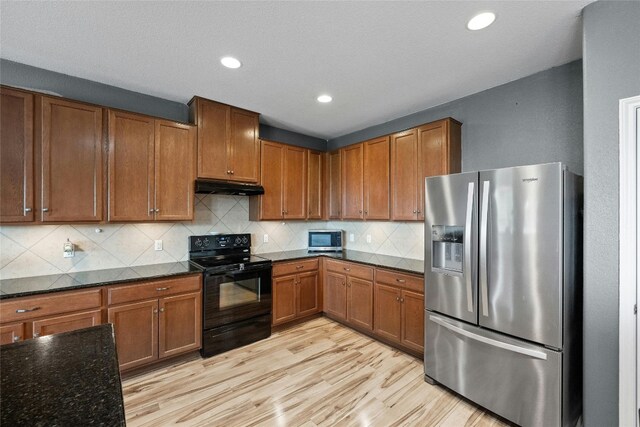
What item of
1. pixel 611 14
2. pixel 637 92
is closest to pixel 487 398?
pixel 637 92

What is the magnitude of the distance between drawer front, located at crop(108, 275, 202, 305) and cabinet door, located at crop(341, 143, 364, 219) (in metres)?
2.04

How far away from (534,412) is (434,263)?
1088 mm

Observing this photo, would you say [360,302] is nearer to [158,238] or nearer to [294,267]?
[294,267]

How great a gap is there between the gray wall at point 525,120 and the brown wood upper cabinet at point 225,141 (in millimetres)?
2170

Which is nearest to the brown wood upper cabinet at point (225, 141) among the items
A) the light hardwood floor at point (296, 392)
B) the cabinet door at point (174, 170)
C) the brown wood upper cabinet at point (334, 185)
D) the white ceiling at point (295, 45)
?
the cabinet door at point (174, 170)

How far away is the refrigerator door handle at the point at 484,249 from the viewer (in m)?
1.99

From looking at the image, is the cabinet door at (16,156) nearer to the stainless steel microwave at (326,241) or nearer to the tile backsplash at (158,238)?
the tile backsplash at (158,238)

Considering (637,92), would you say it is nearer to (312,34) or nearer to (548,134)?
(548,134)

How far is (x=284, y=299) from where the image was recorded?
3449 mm

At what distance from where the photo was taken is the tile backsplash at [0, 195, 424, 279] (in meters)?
2.39

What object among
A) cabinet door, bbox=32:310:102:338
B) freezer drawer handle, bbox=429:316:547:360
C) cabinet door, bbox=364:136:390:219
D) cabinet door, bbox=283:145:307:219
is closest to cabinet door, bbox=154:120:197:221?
cabinet door, bbox=32:310:102:338

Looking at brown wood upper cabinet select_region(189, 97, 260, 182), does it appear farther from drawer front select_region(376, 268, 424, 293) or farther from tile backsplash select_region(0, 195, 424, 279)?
drawer front select_region(376, 268, 424, 293)

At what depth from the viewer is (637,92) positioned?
151 cm

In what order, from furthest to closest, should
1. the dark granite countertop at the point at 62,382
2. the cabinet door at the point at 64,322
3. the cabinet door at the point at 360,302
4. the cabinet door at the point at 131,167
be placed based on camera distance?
the cabinet door at the point at 360,302 → the cabinet door at the point at 131,167 → the cabinet door at the point at 64,322 → the dark granite countertop at the point at 62,382
